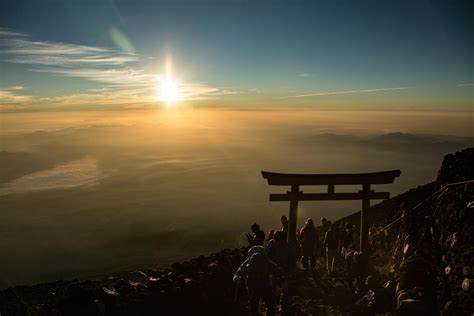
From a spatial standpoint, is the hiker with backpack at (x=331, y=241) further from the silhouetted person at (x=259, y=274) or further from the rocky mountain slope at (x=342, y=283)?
the silhouetted person at (x=259, y=274)

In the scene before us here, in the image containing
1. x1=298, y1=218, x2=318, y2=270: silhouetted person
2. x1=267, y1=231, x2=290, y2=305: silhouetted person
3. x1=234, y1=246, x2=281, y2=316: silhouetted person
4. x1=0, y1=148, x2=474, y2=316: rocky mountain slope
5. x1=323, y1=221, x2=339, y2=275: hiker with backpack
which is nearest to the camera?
x1=234, y1=246, x2=281, y2=316: silhouetted person

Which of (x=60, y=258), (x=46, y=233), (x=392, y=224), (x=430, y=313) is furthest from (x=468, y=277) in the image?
(x=46, y=233)

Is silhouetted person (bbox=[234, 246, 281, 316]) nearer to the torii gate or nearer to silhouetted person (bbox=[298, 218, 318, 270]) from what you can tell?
silhouetted person (bbox=[298, 218, 318, 270])

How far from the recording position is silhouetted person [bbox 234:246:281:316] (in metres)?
7.60

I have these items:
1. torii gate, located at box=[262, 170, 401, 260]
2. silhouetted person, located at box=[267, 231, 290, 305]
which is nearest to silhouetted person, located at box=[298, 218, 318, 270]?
torii gate, located at box=[262, 170, 401, 260]

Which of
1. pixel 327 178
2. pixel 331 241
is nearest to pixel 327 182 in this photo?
pixel 327 178

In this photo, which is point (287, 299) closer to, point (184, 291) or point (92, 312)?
point (184, 291)

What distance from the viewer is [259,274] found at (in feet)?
25.3

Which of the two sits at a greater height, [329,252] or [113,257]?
[329,252]

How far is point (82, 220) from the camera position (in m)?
186

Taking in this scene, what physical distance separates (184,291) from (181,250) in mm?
107452

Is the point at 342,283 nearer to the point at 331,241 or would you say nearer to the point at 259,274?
the point at 331,241

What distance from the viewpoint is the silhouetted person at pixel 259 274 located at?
24.9ft

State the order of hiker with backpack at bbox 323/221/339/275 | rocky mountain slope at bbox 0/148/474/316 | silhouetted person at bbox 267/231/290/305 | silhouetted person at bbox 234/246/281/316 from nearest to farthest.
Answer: silhouetted person at bbox 234/246/281/316, rocky mountain slope at bbox 0/148/474/316, silhouetted person at bbox 267/231/290/305, hiker with backpack at bbox 323/221/339/275
